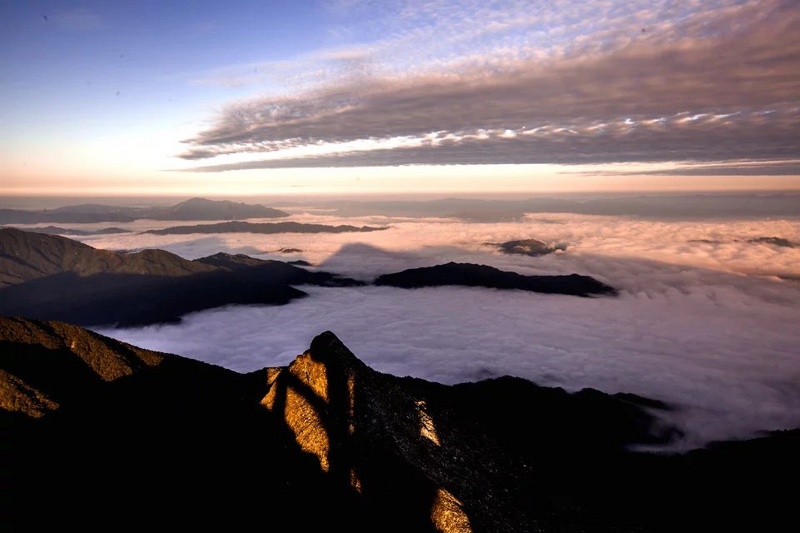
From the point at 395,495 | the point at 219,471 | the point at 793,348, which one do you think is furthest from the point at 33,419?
the point at 793,348

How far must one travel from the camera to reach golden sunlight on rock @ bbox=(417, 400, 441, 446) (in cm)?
3039

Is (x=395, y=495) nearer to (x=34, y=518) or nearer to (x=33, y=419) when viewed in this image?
(x=34, y=518)

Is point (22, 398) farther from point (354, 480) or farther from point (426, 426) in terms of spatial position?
point (426, 426)

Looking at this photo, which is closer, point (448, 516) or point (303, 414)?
point (448, 516)

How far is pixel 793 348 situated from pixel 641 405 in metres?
123

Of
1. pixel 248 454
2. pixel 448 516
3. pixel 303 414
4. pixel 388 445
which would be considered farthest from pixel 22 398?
pixel 448 516

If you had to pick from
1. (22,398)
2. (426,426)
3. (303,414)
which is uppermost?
(22,398)

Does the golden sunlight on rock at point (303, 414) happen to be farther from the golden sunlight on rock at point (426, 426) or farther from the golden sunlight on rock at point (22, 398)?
the golden sunlight on rock at point (22, 398)

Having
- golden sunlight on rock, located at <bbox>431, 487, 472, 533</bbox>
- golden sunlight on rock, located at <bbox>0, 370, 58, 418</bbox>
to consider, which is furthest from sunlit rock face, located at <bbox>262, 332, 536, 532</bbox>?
golden sunlight on rock, located at <bbox>0, 370, 58, 418</bbox>

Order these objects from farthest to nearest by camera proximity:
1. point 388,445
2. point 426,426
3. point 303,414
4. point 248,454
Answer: point 426,426, point 303,414, point 248,454, point 388,445

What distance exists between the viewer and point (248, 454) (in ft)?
88.5

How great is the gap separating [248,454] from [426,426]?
39.7 feet

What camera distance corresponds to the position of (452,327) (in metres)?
182

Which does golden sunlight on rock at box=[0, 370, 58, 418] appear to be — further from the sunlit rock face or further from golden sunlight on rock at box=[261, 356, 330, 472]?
the sunlit rock face
